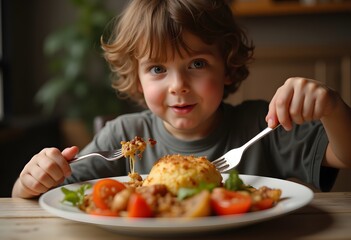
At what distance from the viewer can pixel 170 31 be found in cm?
138

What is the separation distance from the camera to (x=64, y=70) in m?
4.00

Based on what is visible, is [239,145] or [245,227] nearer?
[245,227]

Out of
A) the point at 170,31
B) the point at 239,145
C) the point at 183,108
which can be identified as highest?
the point at 170,31

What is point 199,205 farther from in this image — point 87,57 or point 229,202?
point 87,57

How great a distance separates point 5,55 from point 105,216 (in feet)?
11.5

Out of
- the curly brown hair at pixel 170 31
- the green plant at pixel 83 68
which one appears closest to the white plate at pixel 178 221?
the curly brown hair at pixel 170 31

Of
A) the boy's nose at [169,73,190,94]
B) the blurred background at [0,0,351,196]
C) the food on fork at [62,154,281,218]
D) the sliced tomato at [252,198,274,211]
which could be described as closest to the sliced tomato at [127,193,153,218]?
the food on fork at [62,154,281,218]

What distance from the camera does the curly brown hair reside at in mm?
1381

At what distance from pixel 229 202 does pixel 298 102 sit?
12.4 inches

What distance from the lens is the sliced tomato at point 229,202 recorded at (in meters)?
0.73

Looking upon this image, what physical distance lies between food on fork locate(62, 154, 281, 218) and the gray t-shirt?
546 mm

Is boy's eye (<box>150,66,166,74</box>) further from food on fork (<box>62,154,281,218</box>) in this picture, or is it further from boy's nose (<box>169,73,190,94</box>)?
food on fork (<box>62,154,281,218</box>)

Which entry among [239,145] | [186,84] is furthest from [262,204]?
[239,145]

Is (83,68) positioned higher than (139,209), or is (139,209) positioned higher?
(83,68)
